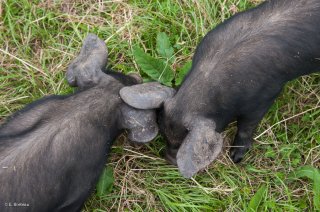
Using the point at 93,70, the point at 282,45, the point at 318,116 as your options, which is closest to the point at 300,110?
the point at 318,116

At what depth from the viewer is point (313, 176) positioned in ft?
15.2

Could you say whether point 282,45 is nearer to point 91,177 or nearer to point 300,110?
point 300,110

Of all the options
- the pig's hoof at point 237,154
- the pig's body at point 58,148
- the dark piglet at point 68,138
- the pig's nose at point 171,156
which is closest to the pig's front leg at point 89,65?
the dark piglet at point 68,138

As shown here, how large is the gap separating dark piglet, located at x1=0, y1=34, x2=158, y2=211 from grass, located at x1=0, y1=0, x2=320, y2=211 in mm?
589

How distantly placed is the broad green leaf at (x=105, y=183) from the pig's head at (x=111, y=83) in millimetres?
570

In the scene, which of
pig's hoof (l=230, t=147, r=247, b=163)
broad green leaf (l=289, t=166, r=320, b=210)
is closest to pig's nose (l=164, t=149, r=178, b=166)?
pig's hoof (l=230, t=147, r=247, b=163)

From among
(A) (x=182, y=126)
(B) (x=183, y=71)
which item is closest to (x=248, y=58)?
(A) (x=182, y=126)

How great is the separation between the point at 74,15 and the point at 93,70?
1.15 m

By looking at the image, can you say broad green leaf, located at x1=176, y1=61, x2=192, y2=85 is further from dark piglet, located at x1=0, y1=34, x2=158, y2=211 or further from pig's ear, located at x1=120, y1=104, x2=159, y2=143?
pig's ear, located at x1=120, y1=104, x2=159, y2=143

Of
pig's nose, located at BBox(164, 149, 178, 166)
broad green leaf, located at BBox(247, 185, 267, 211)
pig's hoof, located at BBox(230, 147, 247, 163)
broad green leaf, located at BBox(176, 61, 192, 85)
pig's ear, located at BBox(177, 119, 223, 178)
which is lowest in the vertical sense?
broad green leaf, located at BBox(247, 185, 267, 211)

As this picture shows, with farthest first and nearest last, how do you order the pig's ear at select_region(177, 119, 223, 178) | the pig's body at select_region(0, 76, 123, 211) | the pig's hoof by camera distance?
1. the pig's hoof
2. the pig's ear at select_region(177, 119, 223, 178)
3. the pig's body at select_region(0, 76, 123, 211)

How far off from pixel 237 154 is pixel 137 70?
1320mm

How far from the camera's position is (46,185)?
403 centimetres

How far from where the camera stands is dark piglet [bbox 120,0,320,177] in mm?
4211
